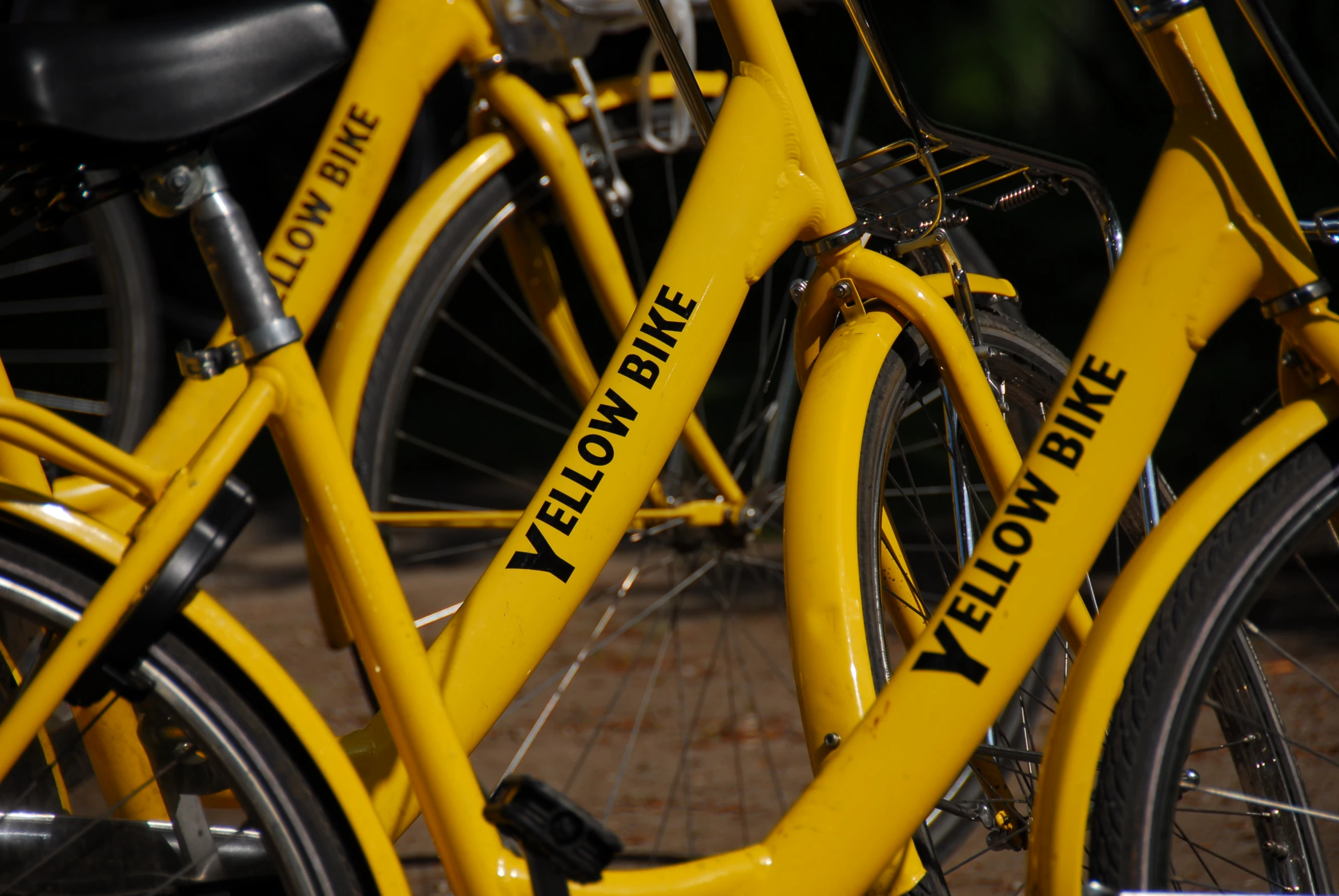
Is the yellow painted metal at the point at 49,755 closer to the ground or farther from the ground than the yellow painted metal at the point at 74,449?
closer to the ground

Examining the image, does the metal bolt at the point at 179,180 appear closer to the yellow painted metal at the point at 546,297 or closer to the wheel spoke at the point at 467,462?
the wheel spoke at the point at 467,462

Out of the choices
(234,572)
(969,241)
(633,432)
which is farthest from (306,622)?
(633,432)

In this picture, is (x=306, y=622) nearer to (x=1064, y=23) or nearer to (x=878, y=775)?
(x=878, y=775)

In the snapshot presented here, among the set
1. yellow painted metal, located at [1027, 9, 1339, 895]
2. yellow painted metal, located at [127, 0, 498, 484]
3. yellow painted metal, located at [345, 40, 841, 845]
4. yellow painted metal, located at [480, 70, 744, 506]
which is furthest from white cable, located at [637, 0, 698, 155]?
yellow painted metal, located at [1027, 9, 1339, 895]

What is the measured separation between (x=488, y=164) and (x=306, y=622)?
1695mm

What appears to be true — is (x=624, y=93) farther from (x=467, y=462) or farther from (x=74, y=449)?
(x=74, y=449)

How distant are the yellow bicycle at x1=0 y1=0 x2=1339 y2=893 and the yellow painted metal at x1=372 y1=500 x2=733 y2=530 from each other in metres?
0.51

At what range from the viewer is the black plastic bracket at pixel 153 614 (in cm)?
84

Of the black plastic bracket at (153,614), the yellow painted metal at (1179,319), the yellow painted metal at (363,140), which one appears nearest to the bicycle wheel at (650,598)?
the yellow painted metal at (363,140)

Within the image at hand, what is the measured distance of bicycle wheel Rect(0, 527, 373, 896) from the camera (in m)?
0.86

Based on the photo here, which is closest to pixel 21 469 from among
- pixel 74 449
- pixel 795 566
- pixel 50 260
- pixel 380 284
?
pixel 74 449

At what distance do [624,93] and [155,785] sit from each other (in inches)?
48.4

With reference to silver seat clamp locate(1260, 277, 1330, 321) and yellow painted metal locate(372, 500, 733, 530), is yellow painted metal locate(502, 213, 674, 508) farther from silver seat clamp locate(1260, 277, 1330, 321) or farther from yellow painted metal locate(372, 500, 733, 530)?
silver seat clamp locate(1260, 277, 1330, 321)

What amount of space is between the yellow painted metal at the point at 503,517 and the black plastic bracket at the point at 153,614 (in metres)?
0.72
